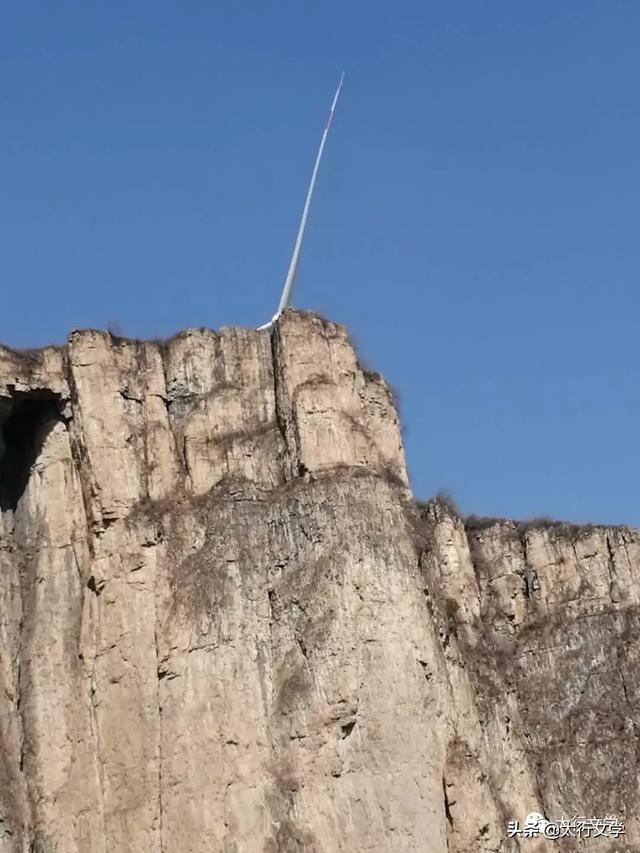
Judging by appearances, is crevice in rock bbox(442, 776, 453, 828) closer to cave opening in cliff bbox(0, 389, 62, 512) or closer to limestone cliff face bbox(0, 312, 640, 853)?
limestone cliff face bbox(0, 312, 640, 853)

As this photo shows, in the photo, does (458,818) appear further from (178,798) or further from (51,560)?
(51,560)

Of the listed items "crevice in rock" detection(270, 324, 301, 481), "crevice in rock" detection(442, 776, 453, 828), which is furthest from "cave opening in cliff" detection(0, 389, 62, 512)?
"crevice in rock" detection(442, 776, 453, 828)

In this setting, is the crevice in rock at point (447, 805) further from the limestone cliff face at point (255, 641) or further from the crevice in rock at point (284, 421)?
the crevice in rock at point (284, 421)

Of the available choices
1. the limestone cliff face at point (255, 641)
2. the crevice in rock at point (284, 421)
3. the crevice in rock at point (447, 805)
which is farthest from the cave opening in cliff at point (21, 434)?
the crevice in rock at point (447, 805)

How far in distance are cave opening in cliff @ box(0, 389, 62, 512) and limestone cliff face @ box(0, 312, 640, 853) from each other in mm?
77

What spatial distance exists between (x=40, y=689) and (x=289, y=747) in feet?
23.7

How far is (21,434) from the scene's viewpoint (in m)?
41.2

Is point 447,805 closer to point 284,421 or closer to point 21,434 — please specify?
point 284,421

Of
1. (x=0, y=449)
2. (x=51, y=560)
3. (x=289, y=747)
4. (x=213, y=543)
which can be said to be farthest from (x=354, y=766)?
(x=0, y=449)

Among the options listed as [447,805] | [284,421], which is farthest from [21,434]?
[447,805]

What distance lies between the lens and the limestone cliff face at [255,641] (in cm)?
3475

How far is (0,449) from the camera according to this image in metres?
40.3

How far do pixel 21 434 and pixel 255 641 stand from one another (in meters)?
10.1

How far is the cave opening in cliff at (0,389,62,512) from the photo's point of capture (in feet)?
132
